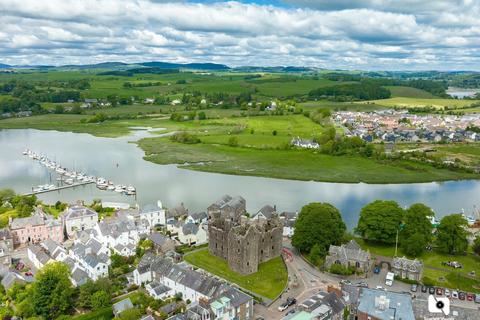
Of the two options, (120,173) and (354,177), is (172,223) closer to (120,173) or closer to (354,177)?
(120,173)

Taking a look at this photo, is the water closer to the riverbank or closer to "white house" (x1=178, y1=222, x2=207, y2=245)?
the riverbank

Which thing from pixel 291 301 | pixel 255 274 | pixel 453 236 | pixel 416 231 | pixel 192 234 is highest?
pixel 453 236

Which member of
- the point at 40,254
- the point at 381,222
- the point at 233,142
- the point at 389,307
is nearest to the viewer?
the point at 389,307

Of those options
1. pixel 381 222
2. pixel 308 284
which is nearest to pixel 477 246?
pixel 381 222

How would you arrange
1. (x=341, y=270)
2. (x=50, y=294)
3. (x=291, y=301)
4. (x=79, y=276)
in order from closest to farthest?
(x=50, y=294)
(x=291, y=301)
(x=79, y=276)
(x=341, y=270)

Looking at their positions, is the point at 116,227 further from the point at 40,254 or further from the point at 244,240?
the point at 244,240

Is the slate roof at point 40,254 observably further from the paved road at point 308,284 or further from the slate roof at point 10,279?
the paved road at point 308,284

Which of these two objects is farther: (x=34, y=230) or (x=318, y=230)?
(x=34, y=230)
